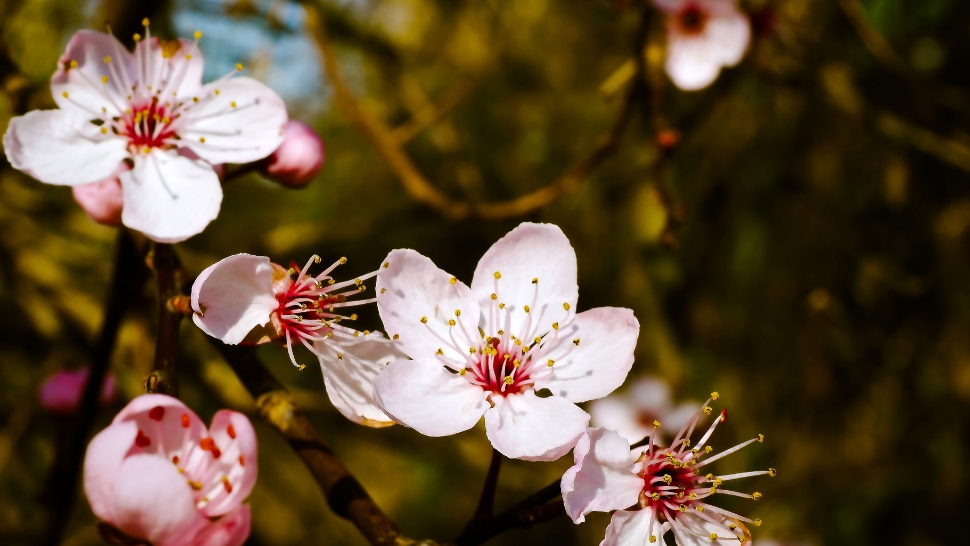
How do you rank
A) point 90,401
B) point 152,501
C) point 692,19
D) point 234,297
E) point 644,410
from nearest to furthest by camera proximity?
1. point 152,501
2. point 234,297
3. point 90,401
4. point 692,19
5. point 644,410

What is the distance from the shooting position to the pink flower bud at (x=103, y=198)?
2.54 ft

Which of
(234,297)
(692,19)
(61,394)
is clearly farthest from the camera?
(692,19)

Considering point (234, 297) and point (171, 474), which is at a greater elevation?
point (234, 297)

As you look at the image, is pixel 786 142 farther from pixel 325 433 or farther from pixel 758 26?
pixel 325 433

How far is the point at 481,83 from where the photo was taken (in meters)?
2.12

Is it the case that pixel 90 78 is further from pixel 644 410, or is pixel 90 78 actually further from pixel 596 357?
pixel 644 410

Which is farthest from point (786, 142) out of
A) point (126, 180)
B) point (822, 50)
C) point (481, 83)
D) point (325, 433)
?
point (126, 180)

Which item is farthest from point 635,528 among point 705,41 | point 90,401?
point 705,41

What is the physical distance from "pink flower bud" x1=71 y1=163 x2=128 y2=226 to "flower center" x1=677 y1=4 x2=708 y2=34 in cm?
104

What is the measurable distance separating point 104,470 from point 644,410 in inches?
57.6

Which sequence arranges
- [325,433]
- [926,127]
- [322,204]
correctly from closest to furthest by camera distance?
[926,127]
[325,433]
[322,204]

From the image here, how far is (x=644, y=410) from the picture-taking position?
190cm

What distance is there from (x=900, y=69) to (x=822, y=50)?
305 millimetres

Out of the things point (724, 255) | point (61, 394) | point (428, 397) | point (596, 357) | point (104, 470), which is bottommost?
point (61, 394)
